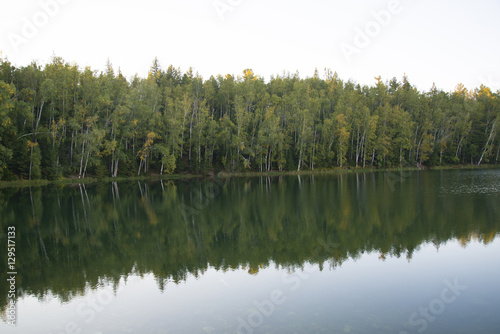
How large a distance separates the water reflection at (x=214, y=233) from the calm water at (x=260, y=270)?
9cm

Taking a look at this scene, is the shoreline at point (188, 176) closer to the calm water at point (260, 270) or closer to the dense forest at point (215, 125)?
the dense forest at point (215, 125)

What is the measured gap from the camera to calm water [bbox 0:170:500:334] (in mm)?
9294

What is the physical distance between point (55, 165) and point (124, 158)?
31.7 ft

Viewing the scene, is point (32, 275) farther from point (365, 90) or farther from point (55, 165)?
point (365, 90)

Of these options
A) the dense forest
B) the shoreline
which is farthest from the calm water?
the dense forest

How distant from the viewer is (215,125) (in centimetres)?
6525

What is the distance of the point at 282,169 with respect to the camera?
231 feet

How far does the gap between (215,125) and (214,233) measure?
47587 mm

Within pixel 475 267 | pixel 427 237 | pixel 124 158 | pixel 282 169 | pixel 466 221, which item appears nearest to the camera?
pixel 475 267

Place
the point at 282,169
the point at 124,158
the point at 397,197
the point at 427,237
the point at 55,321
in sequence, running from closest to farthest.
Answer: the point at 55,321
the point at 427,237
the point at 397,197
the point at 124,158
the point at 282,169

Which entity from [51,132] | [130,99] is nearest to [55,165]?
[51,132]

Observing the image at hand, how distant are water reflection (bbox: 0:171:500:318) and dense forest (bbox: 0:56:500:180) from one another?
2155cm

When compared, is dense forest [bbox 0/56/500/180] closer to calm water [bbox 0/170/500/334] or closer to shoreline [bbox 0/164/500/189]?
shoreline [bbox 0/164/500/189]

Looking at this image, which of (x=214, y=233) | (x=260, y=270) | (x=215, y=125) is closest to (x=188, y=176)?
(x=215, y=125)
